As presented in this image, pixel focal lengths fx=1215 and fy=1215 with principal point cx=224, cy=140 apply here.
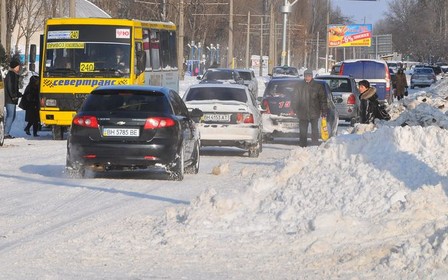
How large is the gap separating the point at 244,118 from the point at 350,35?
110054mm

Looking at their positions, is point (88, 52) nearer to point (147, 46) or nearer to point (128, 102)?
point (147, 46)

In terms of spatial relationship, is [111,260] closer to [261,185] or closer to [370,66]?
[261,185]

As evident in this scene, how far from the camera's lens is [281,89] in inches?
1054

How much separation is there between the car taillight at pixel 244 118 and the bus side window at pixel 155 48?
9.21 meters

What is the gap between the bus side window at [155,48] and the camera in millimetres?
30734

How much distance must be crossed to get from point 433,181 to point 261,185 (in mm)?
1606

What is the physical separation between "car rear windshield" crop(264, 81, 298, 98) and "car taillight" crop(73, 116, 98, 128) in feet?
32.7

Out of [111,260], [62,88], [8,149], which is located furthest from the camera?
[62,88]

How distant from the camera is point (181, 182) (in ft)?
54.1

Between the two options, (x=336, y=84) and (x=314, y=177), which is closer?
(x=314, y=177)

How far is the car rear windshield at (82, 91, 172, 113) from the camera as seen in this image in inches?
665

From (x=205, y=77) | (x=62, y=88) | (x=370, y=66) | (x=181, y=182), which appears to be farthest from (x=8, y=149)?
(x=205, y=77)

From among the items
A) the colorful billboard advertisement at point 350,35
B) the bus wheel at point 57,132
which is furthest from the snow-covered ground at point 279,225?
the colorful billboard advertisement at point 350,35

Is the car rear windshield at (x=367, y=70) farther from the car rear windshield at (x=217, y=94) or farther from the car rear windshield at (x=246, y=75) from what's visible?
the car rear windshield at (x=217, y=94)
